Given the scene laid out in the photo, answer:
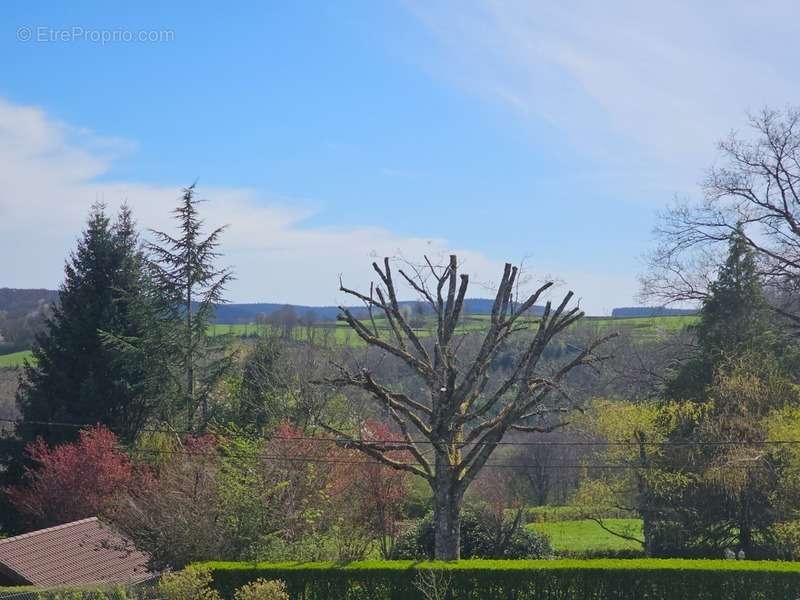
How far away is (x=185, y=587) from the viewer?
16.3m

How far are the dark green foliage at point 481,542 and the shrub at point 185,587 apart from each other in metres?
7.37

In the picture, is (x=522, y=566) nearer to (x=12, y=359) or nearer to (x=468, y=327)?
(x=468, y=327)

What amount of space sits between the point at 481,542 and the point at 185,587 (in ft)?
30.5

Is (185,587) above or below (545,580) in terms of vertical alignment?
above

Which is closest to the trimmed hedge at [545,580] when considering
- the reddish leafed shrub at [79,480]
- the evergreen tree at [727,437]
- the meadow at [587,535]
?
the evergreen tree at [727,437]

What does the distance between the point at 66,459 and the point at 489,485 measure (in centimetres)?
2187

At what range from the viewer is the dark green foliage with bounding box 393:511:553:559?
22938 mm

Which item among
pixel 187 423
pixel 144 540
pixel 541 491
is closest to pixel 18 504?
pixel 187 423

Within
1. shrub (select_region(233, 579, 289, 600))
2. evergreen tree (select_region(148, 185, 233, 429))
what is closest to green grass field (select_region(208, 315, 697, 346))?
evergreen tree (select_region(148, 185, 233, 429))

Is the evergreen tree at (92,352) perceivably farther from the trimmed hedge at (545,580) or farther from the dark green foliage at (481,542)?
the trimmed hedge at (545,580)

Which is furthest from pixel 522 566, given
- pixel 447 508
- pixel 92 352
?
pixel 92 352

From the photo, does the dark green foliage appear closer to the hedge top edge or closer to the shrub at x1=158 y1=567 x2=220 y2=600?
the hedge top edge

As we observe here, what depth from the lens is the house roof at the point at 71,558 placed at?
21.4 meters

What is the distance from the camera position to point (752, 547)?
2523cm
